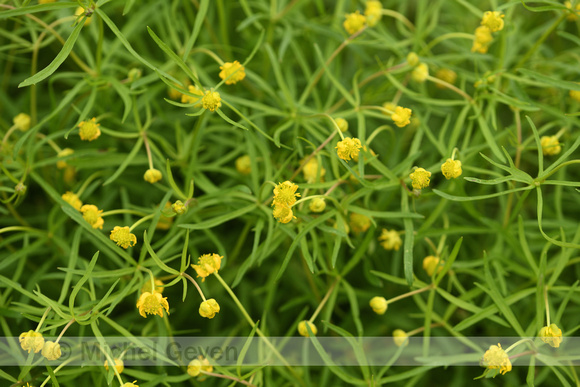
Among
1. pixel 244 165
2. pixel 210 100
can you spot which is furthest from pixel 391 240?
pixel 210 100

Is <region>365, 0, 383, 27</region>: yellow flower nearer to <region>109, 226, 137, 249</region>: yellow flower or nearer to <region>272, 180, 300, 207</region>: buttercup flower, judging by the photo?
<region>272, 180, 300, 207</region>: buttercup flower

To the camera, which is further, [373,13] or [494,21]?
[373,13]

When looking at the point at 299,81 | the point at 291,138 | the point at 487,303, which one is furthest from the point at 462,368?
the point at 299,81

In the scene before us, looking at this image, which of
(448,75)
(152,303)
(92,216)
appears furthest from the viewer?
(448,75)

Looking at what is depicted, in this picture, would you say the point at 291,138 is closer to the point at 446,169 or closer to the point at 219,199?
the point at 219,199

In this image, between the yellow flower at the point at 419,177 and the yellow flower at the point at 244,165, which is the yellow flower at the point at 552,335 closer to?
the yellow flower at the point at 419,177

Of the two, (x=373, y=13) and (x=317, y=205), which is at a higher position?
(x=373, y=13)

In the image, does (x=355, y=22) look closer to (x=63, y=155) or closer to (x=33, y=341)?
(x=63, y=155)
